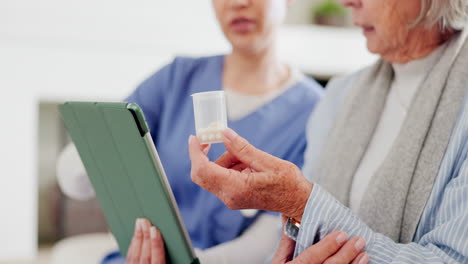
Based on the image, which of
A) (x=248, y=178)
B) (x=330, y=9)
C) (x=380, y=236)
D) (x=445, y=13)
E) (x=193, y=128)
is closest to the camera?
(x=248, y=178)

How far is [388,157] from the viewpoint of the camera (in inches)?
37.9

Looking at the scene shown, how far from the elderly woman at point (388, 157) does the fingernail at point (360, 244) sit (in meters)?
0.02

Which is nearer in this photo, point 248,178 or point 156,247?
point 248,178

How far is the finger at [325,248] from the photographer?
0.79 metres

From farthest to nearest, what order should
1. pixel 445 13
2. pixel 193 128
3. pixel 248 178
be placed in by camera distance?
1. pixel 193 128
2. pixel 445 13
3. pixel 248 178

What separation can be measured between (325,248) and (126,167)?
36cm

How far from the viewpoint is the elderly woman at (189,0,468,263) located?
0.77 m

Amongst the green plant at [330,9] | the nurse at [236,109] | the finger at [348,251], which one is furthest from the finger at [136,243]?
the green plant at [330,9]

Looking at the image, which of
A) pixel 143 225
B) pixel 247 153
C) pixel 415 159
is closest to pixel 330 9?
pixel 415 159

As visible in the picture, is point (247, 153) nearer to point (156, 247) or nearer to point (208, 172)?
point (208, 172)

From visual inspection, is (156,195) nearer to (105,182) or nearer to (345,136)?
(105,182)

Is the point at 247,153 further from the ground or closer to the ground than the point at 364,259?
further from the ground

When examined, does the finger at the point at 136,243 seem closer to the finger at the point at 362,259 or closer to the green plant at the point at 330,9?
the finger at the point at 362,259

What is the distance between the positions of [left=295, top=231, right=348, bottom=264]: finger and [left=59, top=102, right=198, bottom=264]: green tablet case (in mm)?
226
